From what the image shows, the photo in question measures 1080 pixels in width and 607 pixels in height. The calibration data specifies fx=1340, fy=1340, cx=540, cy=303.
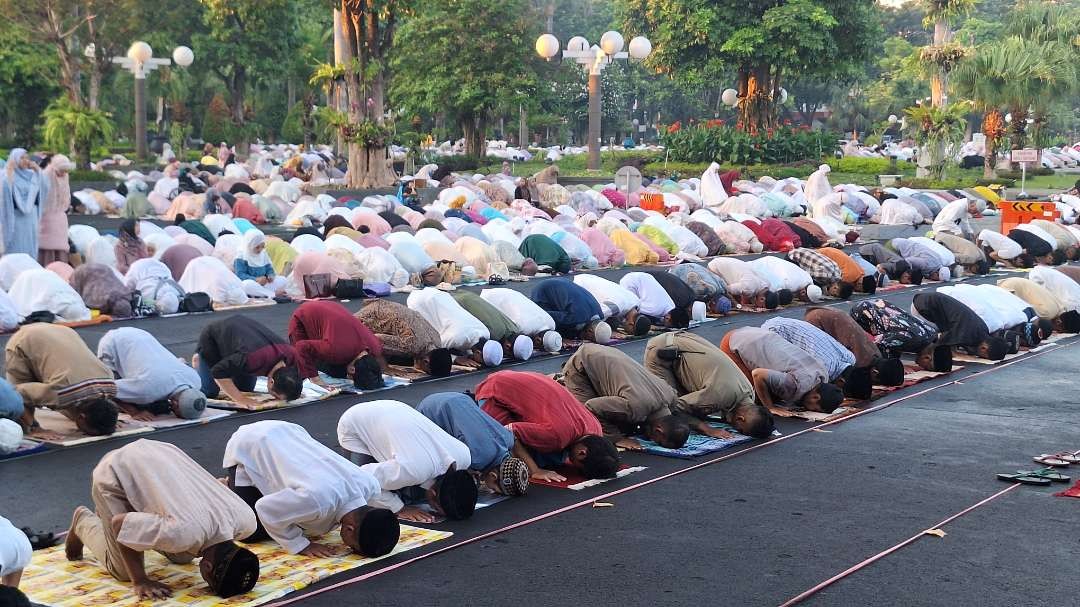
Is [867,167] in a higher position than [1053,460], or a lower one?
higher

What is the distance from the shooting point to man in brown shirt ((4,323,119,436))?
8164 mm

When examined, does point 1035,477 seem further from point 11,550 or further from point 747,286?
point 747,286

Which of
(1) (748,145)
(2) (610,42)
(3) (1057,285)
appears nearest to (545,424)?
(3) (1057,285)

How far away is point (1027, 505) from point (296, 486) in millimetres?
3956

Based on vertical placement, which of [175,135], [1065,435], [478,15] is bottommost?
[1065,435]

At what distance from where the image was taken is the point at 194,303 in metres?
13.6

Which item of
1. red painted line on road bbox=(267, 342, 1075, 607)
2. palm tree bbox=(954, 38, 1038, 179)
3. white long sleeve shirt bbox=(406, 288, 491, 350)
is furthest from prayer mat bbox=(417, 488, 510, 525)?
palm tree bbox=(954, 38, 1038, 179)

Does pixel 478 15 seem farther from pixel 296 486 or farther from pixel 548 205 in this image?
pixel 296 486

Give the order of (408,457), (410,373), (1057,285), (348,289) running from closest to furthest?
1. (408,457)
2. (410,373)
3. (1057,285)
4. (348,289)

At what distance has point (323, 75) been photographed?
1024 inches

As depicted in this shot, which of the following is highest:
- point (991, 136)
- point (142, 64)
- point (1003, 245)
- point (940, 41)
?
point (940, 41)

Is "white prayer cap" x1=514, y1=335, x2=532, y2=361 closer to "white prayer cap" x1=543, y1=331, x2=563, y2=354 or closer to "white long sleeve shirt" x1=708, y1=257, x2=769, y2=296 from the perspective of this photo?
"white prayer cap" x1=543, y1=331, x2=563, y2=354

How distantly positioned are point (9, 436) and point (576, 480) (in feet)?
10.8

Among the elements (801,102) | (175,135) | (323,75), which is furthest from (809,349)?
(801,102)
